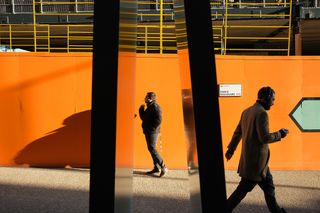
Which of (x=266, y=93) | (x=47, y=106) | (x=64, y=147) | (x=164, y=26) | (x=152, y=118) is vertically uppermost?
(x=164, y=26)

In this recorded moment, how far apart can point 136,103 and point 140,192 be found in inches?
94.1

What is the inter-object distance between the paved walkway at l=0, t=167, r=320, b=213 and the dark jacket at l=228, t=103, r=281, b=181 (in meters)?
1.22

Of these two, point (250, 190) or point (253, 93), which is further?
point (253, 93)

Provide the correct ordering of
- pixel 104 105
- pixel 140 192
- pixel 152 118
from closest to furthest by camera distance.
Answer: pixel 104 105
pixel 140 192
pixel 152 118

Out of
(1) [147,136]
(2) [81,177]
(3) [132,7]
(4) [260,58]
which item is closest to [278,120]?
(4) [260,58]

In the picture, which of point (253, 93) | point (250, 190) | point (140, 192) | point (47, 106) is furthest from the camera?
point (47, 106)

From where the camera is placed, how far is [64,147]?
8.55 meters

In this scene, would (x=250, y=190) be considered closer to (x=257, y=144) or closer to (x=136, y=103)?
(x=257, y=144)

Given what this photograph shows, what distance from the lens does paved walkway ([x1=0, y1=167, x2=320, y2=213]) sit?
5.82 metres

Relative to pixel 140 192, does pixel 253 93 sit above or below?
above

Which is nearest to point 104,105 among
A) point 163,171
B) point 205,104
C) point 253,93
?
point 205,104

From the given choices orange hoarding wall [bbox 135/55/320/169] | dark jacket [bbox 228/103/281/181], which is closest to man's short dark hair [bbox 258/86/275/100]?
dark jacket [bbox 228/103/281/181]

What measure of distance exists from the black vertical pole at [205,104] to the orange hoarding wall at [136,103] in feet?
21.0

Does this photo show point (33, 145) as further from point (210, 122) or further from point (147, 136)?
point (210, 122)
